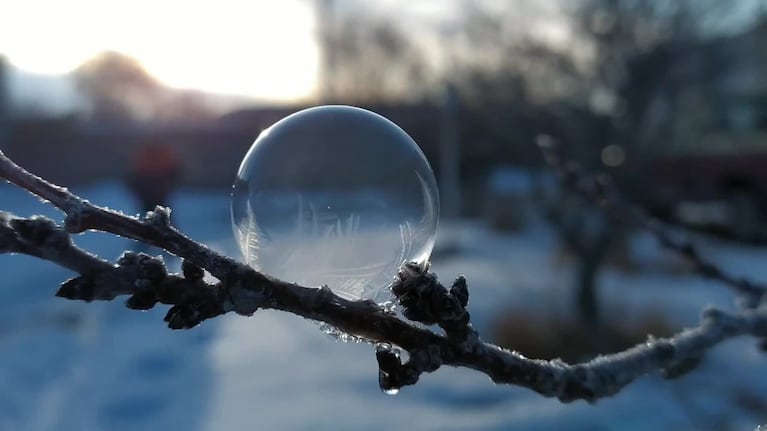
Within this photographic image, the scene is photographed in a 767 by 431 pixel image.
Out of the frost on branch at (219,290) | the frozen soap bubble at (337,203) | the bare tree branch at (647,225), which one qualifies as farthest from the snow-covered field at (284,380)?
the frost on branch at (219,290)

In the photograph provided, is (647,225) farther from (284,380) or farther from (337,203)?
(284,380)

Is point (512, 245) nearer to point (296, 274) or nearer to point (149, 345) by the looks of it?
point (149, 345)

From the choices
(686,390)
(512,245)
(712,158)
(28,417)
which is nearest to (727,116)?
(712,158)

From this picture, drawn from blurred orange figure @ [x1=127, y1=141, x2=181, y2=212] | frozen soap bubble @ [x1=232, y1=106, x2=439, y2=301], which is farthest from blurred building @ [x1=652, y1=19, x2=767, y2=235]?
frozen soap bubble @ [x1=232, y1=106, x2=439, y2=301]

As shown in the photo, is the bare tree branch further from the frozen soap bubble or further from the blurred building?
the blurred building

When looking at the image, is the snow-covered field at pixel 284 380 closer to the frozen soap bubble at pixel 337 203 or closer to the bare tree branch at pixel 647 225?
the bare tree branch at pixel 647 225

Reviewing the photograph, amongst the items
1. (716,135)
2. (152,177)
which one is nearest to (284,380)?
(152,177)
